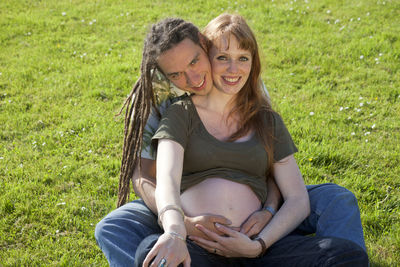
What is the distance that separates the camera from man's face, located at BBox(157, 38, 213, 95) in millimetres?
2881

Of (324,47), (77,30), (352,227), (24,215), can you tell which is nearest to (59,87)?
(77,30)

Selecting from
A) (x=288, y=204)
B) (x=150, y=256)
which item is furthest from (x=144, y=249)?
(x=288, y=204)

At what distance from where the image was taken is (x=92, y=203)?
12.7 feet

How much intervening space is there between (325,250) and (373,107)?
3.03 metres

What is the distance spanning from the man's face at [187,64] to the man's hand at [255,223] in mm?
873

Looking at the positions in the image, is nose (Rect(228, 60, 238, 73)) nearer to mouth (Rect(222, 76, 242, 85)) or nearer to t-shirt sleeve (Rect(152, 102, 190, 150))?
mouth (Rect(222, 76, 242, 85))

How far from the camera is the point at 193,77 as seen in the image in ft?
9.48

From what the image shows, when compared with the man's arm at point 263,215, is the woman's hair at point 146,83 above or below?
above

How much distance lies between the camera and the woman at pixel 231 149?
9.00 feet

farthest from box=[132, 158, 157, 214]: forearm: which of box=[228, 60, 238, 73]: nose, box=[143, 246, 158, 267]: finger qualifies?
box=[228, 60, 238, 73]: nose

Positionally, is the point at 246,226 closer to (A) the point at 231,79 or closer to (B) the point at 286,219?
(B) the point at 286,219

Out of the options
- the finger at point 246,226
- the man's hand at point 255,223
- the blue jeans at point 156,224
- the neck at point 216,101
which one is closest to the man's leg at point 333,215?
the blue jeans at point 156,224

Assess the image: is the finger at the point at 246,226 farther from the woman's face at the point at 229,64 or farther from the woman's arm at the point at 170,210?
the woman's face at the point at 229,64

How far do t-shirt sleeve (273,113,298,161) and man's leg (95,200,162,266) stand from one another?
2.94 feet
